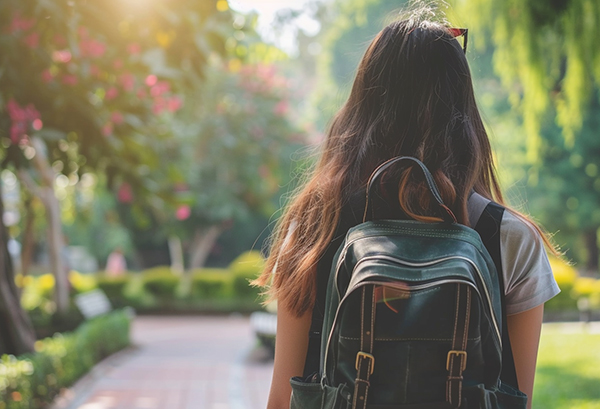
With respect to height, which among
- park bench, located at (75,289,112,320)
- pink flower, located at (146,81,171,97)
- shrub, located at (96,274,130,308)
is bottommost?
shrub, located at (96,274,130,308)

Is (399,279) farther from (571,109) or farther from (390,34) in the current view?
(571,109)

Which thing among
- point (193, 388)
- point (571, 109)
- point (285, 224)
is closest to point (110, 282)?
point (193, 388)

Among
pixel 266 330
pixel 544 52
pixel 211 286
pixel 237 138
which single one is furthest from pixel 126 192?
pixel 237 138

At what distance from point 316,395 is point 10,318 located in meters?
7.14

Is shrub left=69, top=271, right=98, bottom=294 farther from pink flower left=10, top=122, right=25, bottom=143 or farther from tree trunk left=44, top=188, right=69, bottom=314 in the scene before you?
pink flower left=10, top=122, right=25, bottom=143

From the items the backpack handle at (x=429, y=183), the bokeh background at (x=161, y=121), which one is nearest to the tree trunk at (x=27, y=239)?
the bokeh background at (x=161, y=121)

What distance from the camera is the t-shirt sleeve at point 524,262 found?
146cm

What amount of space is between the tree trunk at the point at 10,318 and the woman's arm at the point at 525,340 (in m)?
7.07

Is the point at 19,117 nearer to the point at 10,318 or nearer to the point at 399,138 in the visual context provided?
the point at 10,318

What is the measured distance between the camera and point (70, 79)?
19.0ft

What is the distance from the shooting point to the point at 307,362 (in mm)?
1604

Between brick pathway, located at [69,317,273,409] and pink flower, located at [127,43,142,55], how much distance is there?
3.87m

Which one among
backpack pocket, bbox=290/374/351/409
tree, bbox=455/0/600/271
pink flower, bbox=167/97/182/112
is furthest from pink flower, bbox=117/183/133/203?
backpack pocket, bbox=290/374/351/409

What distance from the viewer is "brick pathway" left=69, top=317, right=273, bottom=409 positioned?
25.1 feet
